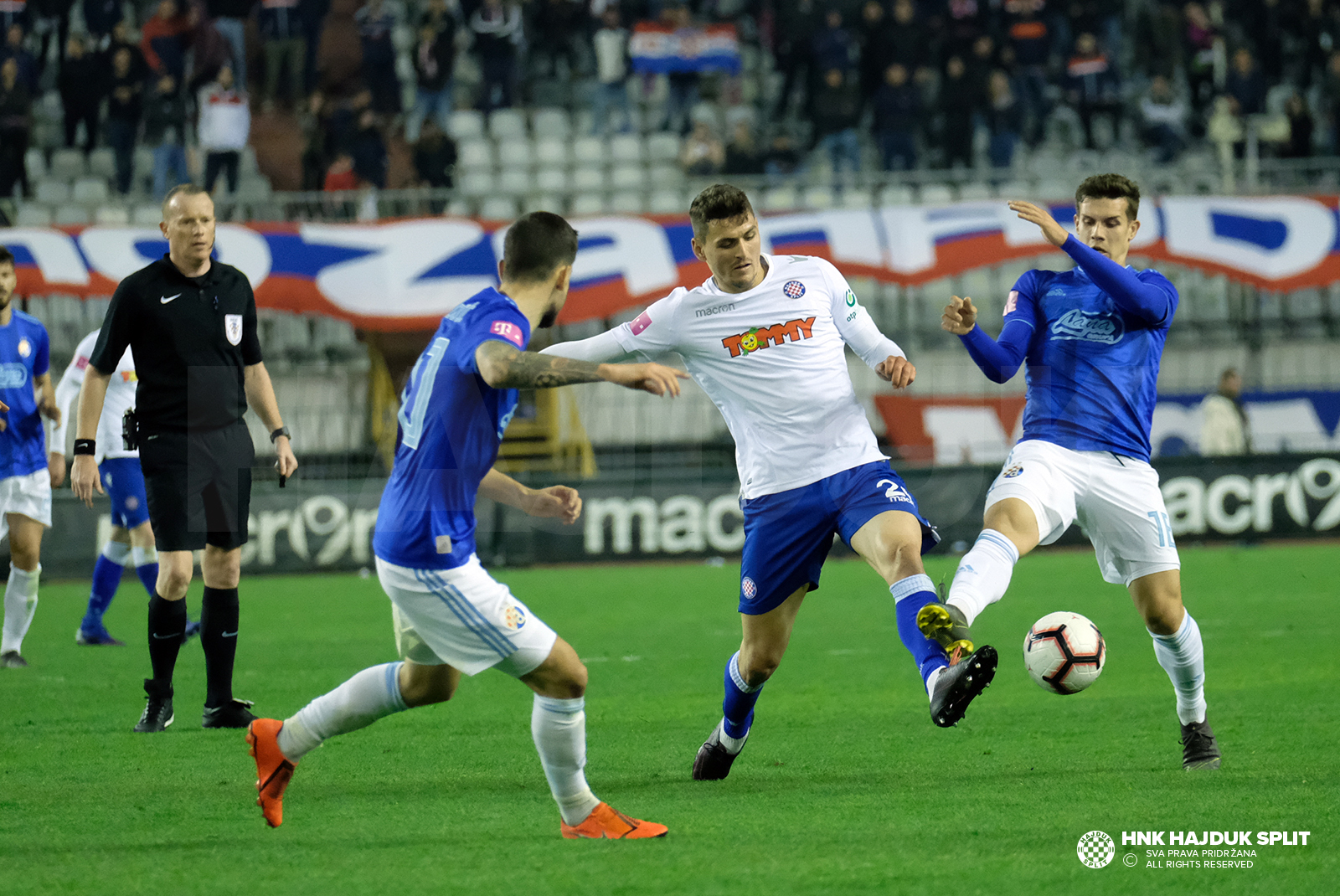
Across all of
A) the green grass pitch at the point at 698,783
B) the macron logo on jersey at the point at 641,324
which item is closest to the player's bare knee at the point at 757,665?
the green grass pitch at the point at 698,783

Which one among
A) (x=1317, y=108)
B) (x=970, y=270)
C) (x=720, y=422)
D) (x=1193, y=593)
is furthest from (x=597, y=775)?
(x=1317, y=108)

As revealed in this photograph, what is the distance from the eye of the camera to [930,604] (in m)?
5.08

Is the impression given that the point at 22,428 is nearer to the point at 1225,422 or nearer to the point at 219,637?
the point at 219,637

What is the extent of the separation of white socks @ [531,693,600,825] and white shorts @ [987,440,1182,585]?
2029 mm

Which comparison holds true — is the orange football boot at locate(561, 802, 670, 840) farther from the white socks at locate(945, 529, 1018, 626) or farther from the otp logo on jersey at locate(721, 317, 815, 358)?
the otp logo on jersey at locate(721, 317, 815, 358)

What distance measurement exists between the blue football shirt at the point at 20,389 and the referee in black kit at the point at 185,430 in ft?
9.87

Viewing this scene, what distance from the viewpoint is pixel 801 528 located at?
5766 mm

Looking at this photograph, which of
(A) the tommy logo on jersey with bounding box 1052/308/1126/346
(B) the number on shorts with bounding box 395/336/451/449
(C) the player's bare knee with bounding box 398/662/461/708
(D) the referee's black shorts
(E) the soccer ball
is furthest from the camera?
(D) the referee's black shorts

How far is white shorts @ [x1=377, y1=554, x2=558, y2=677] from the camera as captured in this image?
458cm

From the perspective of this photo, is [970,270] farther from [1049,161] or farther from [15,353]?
[15,353]

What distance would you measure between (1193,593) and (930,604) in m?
8.00

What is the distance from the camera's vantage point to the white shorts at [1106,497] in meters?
5.83

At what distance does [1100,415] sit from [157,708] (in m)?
4.66

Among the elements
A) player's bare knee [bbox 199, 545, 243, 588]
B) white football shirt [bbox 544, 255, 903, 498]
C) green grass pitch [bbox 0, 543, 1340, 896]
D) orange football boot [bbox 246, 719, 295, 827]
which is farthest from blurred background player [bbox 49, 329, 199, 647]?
orange football boot [bbox 246, 719, 295, 827]
